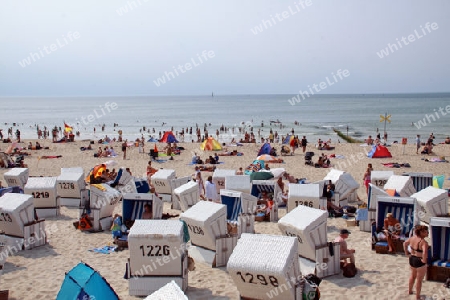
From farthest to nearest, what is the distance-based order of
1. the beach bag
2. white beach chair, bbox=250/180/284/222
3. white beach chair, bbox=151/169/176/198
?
1. white beach chair, bbox=151/169/176/198
2. white beach chair, bbox=250/180/284/222
3. the beach bag

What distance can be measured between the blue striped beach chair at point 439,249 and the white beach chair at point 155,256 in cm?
404

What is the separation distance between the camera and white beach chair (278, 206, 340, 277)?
24.8ft

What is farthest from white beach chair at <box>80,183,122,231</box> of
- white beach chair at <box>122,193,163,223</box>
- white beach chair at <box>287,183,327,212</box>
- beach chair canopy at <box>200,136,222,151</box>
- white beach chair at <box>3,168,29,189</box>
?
beach chair canopy at <box>200,136,222,151</box>

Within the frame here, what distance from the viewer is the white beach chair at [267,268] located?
5.56 meters

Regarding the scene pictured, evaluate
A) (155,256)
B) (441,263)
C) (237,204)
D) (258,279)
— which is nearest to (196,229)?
(155,256)

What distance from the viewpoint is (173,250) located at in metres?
6.88

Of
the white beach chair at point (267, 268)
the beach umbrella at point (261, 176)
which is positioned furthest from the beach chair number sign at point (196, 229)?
the beach umbrella at point (261, 176)

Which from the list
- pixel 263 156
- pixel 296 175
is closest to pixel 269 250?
pixel 296 175

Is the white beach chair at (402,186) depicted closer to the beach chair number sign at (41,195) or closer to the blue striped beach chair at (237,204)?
the blue striped beach chair at (237,204)

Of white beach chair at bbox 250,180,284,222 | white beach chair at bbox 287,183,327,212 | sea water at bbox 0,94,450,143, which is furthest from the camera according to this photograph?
sea water at bbox 0,94,450,143

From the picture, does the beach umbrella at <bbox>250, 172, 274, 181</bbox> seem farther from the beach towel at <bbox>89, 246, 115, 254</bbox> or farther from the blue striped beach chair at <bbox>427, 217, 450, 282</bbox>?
the blue striped beach chair at <bbox>427, 217, 450, 282</bbox>

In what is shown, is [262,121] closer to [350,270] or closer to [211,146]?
[211,146]

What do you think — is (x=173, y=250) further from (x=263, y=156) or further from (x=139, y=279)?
(x=263, y=156)

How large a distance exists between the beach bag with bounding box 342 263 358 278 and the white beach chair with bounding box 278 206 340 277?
164 mm
